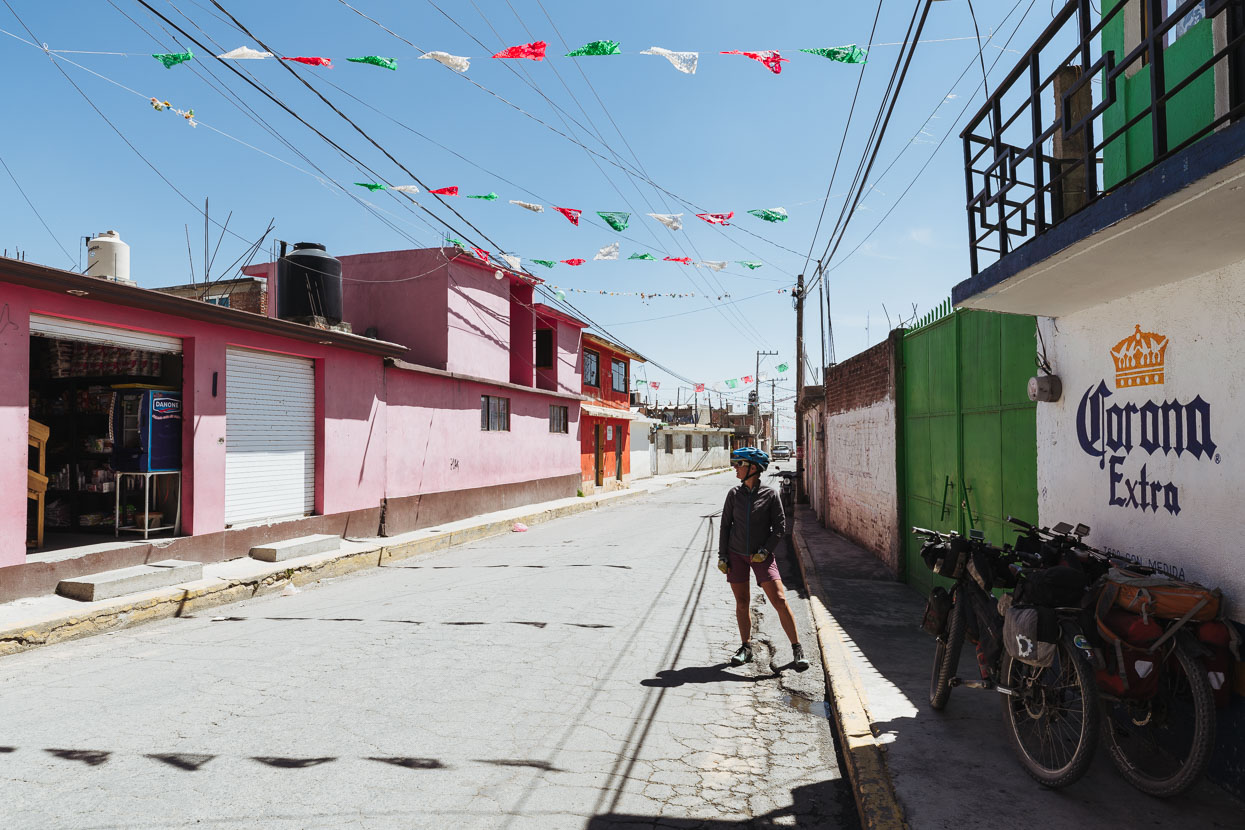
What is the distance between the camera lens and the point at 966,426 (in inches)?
285

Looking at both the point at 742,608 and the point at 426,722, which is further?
the point at 742,608

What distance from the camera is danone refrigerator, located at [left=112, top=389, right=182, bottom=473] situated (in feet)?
31.6

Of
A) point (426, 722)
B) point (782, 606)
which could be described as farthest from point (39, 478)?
point (782, 606)

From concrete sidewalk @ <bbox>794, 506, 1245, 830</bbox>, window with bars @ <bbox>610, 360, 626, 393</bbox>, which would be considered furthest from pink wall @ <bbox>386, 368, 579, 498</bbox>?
concrete sidewalk @ <bbox>794, 506, 1245, 830</bbox>

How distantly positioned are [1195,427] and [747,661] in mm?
3588

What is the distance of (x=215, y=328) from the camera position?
10.3m

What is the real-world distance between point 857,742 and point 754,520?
6.92 ft

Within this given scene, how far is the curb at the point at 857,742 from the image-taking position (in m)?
3.33

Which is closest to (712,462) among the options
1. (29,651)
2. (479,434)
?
(479,434)

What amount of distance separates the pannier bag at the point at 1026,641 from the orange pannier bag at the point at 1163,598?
30cm

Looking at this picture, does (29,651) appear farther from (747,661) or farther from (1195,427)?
(1195,427)

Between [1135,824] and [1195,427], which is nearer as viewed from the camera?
[1135,824]

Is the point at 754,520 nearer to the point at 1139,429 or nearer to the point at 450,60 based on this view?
the point at 1139,429

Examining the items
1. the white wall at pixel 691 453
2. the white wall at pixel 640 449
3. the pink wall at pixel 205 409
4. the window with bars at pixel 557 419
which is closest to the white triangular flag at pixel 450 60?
the pink wall at pixel 205 409
